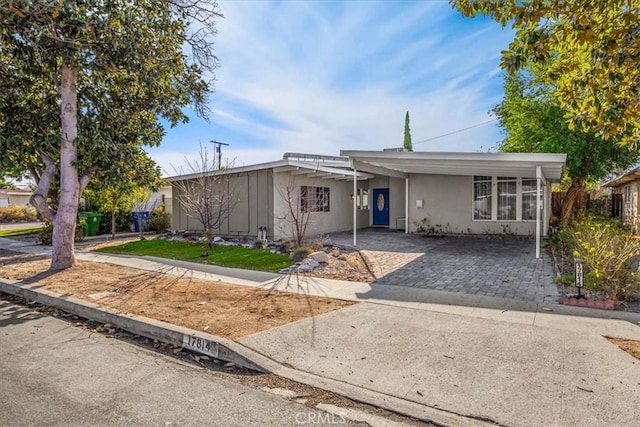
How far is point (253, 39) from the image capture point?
1095cm

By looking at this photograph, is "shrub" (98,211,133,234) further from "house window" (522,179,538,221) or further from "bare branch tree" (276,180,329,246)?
"house window" (522,179,538,221)

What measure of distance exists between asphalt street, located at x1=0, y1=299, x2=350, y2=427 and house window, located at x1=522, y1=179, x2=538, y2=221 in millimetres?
14161

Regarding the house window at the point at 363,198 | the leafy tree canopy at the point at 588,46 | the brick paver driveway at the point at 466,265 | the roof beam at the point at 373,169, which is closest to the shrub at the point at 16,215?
the house window at the point at 363,198

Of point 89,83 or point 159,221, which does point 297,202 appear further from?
point 159,221

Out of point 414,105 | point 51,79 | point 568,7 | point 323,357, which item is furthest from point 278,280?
point 414,105

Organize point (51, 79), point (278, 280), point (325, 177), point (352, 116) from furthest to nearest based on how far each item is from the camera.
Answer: point (352, 116), point (325, 177), point (51, 79), point (278, 280)

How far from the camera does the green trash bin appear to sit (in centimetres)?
1861

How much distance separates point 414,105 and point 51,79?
51.5ft

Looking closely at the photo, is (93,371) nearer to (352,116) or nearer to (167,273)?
(167,273)

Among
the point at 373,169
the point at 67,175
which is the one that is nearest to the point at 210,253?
the point at 67,175

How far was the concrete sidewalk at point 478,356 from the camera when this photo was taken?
130 inches

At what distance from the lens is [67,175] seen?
9.48 meters
